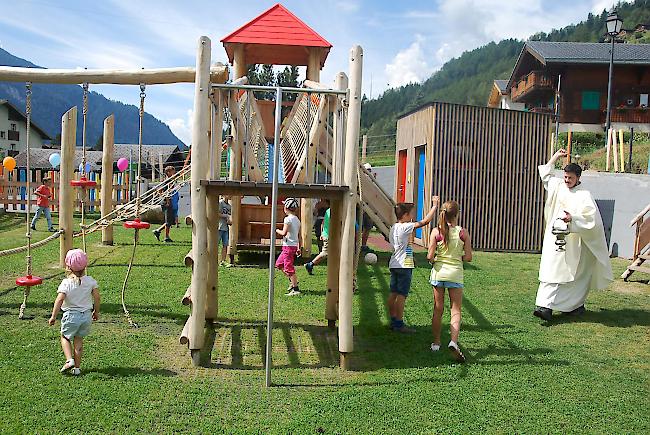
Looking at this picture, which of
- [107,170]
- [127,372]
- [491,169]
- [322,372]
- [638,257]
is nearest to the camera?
[127,372]

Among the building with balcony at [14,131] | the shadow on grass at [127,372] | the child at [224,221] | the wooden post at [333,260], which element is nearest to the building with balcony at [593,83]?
the child at [224,221]

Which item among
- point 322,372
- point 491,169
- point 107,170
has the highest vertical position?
point 491,169

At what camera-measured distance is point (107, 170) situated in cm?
1482

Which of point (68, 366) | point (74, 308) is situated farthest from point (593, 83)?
point (68, 366)

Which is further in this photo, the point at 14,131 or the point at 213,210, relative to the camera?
the point at 14,131

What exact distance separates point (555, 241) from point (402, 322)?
2.47 metres

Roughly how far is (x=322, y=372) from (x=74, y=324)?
7.98 ft

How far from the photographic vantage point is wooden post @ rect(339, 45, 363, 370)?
6.34 m

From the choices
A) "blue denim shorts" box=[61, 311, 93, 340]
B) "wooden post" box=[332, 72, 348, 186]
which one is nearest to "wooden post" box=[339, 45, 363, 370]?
"wooden post" box=[332, 72, 348, 186]

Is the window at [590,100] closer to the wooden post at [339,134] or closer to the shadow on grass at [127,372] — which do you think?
the wooden post at [339,134]

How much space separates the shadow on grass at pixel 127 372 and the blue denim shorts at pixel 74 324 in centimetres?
37

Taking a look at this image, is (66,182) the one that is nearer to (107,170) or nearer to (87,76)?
(87,76)

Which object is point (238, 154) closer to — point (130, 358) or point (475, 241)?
point (130, 358)

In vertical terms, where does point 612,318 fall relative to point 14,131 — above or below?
below
